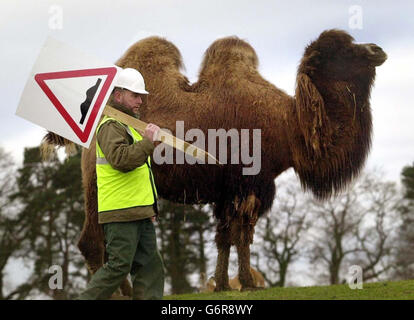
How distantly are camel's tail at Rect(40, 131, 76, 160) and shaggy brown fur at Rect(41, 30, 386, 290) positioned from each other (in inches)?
14.4

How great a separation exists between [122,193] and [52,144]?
427 centimetres

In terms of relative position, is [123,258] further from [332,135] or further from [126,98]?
[332,135]

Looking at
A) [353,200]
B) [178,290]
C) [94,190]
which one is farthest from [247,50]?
[353,200]

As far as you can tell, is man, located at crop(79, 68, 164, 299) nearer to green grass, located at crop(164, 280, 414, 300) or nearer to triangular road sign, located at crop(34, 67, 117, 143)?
triangular road sign, located at crop(34, 67, 117, 143)

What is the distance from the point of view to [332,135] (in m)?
9.02

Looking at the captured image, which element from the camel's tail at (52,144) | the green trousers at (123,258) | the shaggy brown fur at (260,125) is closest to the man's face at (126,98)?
the green trousers at (123,258)

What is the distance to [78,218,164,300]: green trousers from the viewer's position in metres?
5.39

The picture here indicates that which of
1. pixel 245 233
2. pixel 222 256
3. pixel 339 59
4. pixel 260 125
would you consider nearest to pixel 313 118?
pixel 260 125

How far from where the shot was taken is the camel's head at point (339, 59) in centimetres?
909

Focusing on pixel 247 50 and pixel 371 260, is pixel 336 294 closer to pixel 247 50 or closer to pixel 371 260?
pixel 247 50

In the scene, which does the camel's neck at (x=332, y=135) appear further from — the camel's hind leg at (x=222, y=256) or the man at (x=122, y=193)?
the man at (x=122, y=193)

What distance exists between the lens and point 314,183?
362 inches

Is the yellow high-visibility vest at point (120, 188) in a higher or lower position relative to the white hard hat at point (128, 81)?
lower

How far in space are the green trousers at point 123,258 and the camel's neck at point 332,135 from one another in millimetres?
3835
